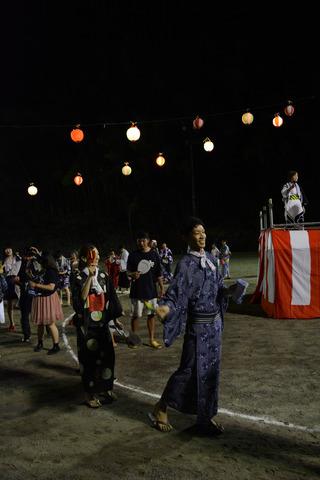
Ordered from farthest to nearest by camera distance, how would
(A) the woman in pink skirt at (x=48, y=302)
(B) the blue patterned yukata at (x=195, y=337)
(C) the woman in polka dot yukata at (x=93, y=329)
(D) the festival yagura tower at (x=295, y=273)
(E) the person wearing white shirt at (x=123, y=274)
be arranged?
(E) the person wearing white shirt at (x=123, y=274) < (D) the festival yagura tower at (x=295, y=273) < (A) the woman in pink skirt at (x=48, y=302) < (C) the woman in polka dot yukata at (x=93, y=329) < (B) the blue patterned yukata at (x=195, y=337)

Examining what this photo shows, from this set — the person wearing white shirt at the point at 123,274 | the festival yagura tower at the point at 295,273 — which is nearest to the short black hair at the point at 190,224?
the festival yagura tower at the point at 295,273

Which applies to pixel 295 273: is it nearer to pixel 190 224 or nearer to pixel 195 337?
pixel 190 224

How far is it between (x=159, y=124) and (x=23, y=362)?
2645cm

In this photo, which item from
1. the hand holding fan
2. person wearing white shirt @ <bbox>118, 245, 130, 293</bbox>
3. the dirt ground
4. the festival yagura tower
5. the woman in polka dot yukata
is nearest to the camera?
the dirt ground

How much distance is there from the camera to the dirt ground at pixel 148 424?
3795 millimetres

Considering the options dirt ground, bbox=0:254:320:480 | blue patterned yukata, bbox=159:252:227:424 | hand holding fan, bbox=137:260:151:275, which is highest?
hand holding fan, bbox=137:260:151:275

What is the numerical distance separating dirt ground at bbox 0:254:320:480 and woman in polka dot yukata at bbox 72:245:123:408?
0.24 metres

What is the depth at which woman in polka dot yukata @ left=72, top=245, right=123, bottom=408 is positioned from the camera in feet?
17.8

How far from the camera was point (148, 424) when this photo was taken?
4766 mm

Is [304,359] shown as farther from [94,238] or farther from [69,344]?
[94,238]

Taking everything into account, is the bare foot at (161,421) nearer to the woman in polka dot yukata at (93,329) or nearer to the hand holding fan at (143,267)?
the woman in polka dot yukata at (93,329)

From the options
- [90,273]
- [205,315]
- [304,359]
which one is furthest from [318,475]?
[304,359]

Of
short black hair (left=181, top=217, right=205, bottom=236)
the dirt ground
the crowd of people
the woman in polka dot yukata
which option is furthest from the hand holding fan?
short black hair (left=181, top=217, right=205, bottom=236)

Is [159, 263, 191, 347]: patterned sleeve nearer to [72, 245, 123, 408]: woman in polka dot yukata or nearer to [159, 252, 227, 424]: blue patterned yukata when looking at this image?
[159, 252, 227, 424]: blue patterned yukata
